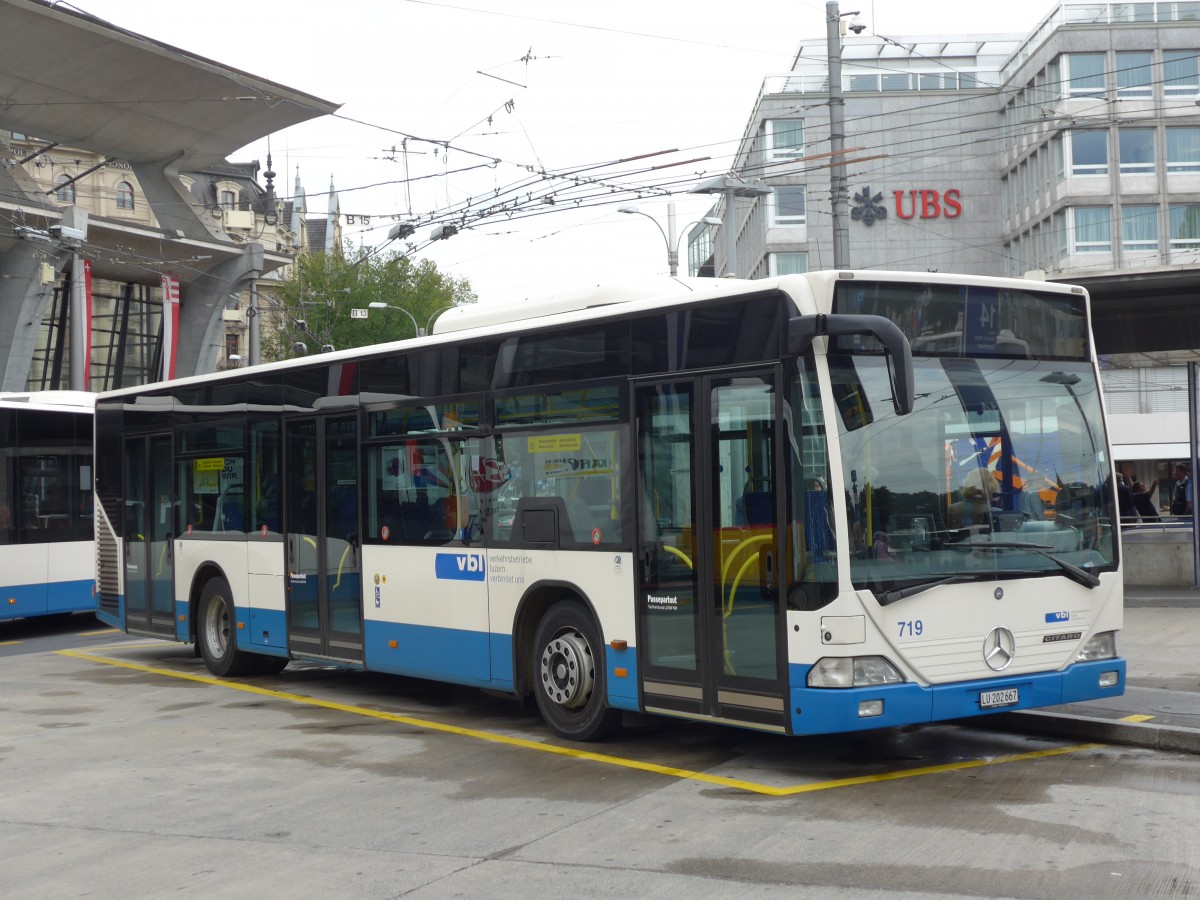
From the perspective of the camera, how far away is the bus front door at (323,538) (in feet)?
41.2

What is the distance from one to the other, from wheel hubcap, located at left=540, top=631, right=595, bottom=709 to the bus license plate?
8.85ft

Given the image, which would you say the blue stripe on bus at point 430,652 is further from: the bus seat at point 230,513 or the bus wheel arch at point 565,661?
the bus seat at point 230,513

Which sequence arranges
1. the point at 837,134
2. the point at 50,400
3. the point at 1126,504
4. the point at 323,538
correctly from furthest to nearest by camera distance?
the point at 1126,504 < the point at 50,400 < the point at 837,134 < the point at 323,538

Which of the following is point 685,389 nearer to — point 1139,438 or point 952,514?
point 952,514

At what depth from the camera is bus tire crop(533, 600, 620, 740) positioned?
9.79 meters

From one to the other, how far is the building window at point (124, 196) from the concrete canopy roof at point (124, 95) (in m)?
45.0

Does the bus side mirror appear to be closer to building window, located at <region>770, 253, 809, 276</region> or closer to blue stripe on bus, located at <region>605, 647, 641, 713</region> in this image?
blue stripe on bus, located at <region>605, 647, 641, 713</region>

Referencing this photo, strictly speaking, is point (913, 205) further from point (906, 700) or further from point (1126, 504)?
point (906, 700)

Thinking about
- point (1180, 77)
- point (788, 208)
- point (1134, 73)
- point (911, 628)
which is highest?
point (1134, 73)

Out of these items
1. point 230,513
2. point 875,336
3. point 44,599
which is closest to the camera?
point 875,336

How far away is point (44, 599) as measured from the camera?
773 inches

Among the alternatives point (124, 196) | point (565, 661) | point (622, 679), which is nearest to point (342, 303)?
point (124, 196)

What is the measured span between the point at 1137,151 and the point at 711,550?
4945cm

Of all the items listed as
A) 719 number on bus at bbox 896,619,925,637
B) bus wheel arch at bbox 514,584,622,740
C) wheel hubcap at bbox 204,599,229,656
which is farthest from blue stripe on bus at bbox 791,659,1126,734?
wheel hubcap at bbox 204,599,229,656
